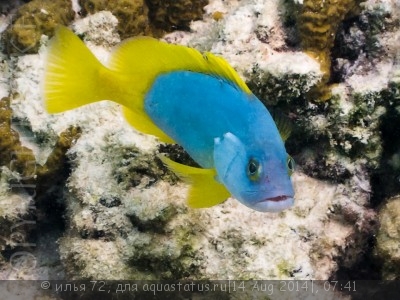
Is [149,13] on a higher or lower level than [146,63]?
higher

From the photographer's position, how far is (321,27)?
3479mm

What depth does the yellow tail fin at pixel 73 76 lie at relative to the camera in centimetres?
214

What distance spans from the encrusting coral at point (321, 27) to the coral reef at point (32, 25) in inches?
92.5

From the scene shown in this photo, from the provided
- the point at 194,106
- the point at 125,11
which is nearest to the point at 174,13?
the point at 125,11

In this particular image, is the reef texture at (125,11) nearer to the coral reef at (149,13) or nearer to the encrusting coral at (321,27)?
the coral reef at (149,13)

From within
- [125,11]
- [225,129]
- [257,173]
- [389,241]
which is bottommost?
[389,241]

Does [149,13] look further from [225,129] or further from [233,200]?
[225,129]

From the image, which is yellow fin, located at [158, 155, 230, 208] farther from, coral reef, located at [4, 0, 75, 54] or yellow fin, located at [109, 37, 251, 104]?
coral reef, located at [4, 0, 75, 54]

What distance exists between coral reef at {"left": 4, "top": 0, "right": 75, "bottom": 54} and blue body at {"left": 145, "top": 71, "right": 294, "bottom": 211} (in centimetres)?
262

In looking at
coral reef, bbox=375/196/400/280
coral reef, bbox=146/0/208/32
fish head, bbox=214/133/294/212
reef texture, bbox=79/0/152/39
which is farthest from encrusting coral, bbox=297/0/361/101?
fish head, bbox=214/133/294/212

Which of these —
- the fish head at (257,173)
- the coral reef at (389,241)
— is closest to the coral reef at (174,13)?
the coral reef at (389,241)

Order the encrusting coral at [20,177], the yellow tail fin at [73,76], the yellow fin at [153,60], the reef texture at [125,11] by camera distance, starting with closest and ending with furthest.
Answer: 1. the yellow fin at [153,60]
2. the yellow tail fin at [73,76]
3. the encrusting coral at [20,177]
4. the reef texture at [125,11]

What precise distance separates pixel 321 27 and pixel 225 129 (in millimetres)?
2041

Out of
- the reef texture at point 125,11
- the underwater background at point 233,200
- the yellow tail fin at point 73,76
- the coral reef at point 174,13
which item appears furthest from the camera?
the coral reef at point 174,13
